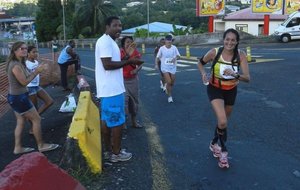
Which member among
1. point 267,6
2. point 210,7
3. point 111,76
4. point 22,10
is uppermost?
point 22,10

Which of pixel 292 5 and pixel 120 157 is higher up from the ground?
pixel 292 5

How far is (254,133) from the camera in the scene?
7.09 metres

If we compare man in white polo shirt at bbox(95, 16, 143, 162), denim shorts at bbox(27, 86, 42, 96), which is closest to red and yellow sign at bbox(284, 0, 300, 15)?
denim shorts at bbox(27, 86, 42, 96)

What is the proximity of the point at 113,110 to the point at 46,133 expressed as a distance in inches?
108

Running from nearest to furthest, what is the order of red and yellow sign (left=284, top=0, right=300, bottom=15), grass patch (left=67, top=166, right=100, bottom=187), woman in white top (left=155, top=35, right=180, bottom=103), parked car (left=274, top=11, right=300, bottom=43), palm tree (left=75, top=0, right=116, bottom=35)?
grass patch (left=67, top=166, right=100, bottom=187) < woman in white top (left=155, top=35, right=180, bottom=103) < parked car (left=274, top=11, right=300, bottom=43) < red and yellow sign (left=284, top=0, right=300, bottom=15) < palm tree (left=75, top=0, right=116, bottom=35)

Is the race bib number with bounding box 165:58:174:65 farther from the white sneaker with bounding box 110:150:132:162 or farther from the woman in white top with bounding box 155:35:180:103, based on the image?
the white sneaker with bounding box 110:150:132:162

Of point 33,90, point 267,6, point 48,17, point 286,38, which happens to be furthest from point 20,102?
point 48,17

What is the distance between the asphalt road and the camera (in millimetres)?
5016

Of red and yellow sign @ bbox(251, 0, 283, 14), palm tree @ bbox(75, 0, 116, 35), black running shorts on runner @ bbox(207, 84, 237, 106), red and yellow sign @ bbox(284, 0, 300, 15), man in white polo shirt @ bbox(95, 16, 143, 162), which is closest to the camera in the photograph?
man in white polo shirt @ bbox(95, 16, 143, 162)

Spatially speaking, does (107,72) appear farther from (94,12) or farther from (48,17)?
(48,17)

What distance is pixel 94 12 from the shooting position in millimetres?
72812

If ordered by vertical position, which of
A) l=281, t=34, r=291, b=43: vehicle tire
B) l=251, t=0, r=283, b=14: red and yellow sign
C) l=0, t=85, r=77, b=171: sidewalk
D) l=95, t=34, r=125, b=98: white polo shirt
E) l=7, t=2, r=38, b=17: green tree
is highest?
l=7, t=2, r=38, b=17: green tree

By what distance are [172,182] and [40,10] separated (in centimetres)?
8633

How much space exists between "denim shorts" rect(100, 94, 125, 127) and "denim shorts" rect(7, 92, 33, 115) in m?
1.41
